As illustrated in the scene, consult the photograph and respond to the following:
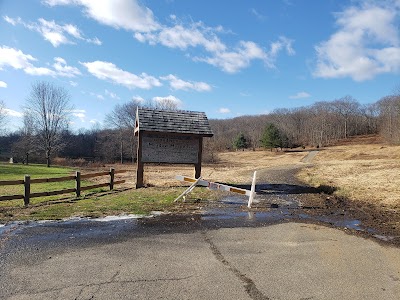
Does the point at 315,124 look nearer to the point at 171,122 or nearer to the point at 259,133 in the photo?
the point at 259,133

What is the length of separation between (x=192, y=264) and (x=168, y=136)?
37.5ft

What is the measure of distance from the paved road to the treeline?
53.5 m

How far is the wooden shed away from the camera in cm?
1641

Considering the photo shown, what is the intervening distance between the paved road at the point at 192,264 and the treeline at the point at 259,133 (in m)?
53.5

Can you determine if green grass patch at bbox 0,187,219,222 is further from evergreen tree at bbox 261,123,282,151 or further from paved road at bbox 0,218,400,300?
evergreen tree at bbox 261,123,282,151

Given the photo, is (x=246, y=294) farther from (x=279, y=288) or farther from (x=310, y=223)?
(x=310, y=223)

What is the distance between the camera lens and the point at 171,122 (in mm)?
16781

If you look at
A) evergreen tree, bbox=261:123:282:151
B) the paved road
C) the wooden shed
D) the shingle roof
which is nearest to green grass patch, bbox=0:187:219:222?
the paved road

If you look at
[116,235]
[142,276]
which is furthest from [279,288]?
[116,235]

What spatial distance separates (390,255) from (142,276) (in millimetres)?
4813

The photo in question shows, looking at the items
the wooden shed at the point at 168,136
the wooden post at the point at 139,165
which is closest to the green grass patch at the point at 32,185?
the wooden post at the point at 139,165

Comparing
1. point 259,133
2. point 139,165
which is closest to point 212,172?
point 139,165

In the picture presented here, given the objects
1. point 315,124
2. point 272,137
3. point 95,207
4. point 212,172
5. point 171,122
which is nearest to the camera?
point 95,207

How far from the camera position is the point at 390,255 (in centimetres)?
647
